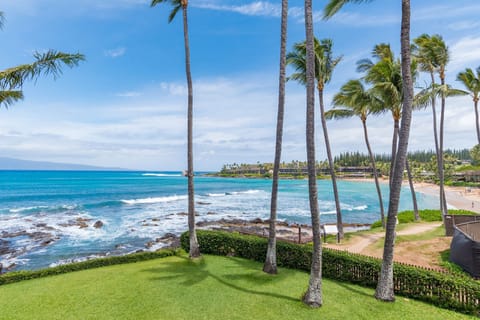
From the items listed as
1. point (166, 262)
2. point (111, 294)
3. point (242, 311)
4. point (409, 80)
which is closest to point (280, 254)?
point (242, 311)

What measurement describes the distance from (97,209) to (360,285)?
3645 centimetres

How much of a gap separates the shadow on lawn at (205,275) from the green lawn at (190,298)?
0.03 meters

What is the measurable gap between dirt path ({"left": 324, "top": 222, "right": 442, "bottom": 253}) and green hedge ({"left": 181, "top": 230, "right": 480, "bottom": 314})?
4572 mm

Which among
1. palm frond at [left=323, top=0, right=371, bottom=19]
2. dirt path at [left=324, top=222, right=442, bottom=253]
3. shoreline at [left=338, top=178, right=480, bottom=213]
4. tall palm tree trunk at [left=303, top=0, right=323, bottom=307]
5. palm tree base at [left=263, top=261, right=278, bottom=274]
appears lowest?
shoreline at [left=338, top=178, right=480, bottom=213]

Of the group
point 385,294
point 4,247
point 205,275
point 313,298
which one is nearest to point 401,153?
point 385,294

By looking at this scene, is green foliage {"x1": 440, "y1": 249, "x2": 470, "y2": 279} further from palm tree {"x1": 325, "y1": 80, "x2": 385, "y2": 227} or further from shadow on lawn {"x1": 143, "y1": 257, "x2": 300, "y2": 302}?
palm tree {"x1": 325, "y1": 80, "x2": 385, "y2": 227}

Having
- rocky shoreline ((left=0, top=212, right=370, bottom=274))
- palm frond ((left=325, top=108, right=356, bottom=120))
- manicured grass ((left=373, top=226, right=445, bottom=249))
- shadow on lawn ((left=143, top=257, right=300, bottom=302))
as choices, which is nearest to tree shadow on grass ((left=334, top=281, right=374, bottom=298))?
shadow on lawn ((left=143, top=257, right=300, bottom=302))

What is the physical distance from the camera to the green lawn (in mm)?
6305

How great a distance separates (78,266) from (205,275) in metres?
5.16

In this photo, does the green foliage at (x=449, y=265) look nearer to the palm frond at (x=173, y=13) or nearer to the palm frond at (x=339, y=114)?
the palm frond at (x=339, y=114)

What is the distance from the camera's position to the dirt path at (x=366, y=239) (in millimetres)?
13117

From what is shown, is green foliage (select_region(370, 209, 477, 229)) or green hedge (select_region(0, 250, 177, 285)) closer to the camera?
green hedge (select_region(0, 250, 177, 285))

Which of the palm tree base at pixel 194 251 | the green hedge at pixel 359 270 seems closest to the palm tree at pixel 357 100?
the green hedge at pixel 359 270

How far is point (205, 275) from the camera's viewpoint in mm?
8984
